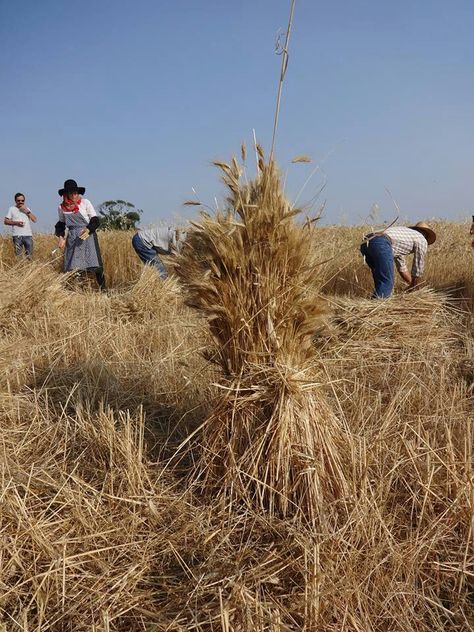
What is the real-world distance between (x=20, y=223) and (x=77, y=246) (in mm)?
2250

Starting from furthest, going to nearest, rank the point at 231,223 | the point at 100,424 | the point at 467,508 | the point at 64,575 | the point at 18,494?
the point at 100,424
the point at 18,494
the point at 467,508
the point at 231,223
the point at 64,575

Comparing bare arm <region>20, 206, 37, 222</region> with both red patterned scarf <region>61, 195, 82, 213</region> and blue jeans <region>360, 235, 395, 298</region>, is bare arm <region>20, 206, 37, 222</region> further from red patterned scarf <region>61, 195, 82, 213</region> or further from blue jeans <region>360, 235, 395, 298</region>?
blue jeans <region>360, 235, 395, 298</region>

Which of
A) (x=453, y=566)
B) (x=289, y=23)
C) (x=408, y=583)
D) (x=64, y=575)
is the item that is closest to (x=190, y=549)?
(x=64, y=575)

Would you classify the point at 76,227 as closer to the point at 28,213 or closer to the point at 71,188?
the point at 71,188

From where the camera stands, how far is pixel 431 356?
3436mm

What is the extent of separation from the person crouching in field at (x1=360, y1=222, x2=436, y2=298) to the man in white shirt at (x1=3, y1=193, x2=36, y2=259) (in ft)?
19.0

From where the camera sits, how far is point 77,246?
7043 mm

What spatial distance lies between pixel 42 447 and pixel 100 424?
1.10 ft

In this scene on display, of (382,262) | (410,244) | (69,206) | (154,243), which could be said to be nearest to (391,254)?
(382,262)

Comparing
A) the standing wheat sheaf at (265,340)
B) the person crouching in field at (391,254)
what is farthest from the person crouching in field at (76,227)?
the standing wheat sheaf at (265,340)

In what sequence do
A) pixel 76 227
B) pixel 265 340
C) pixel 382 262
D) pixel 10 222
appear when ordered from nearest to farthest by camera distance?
pixel 265 340, pixel 382 262, pixel 76 227, pixel 10 222

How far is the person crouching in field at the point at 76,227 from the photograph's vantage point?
22.8 ft

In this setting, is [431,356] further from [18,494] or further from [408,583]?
[18,494]

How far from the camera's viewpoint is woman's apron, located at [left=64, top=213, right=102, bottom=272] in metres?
7.00
